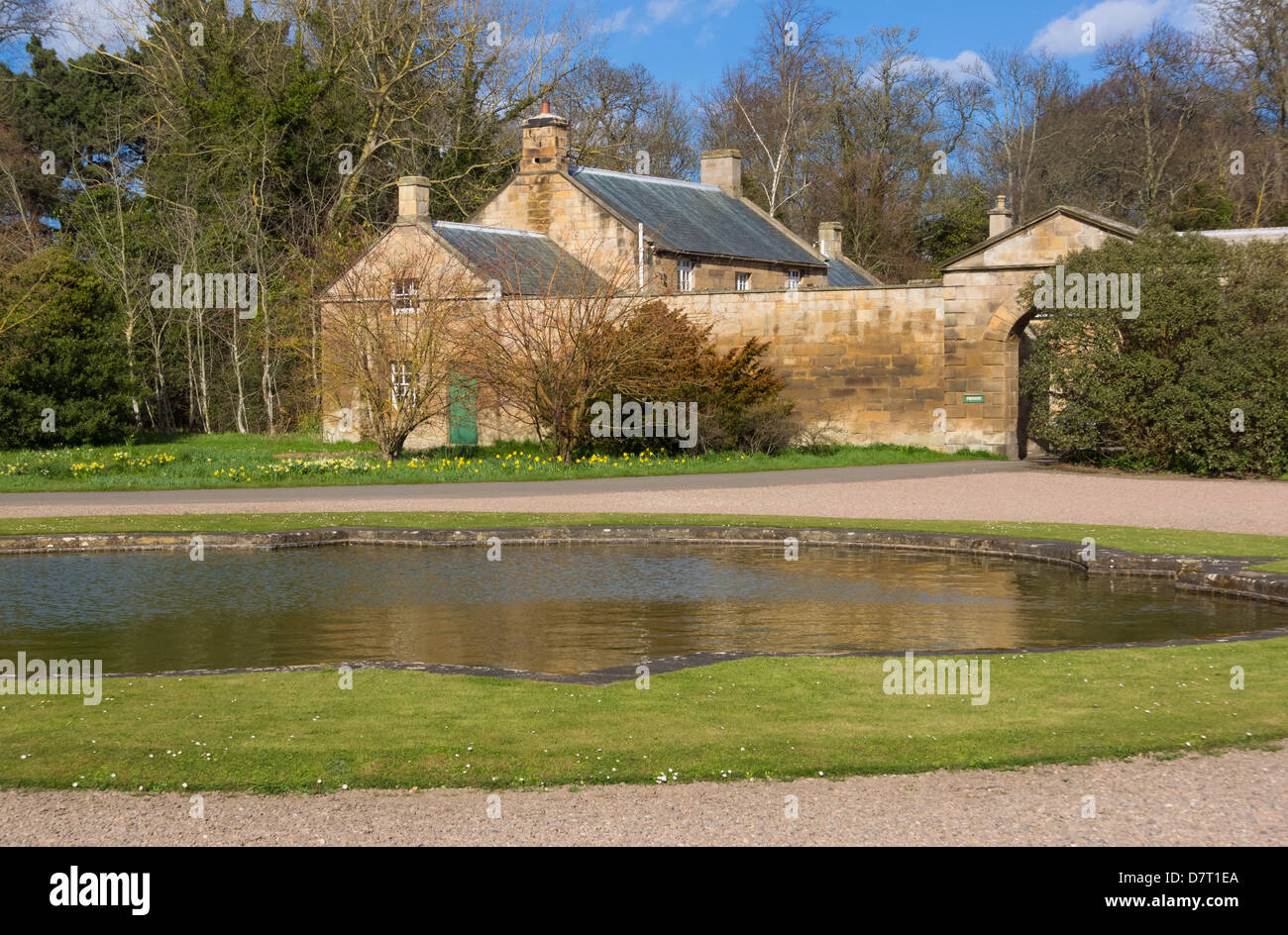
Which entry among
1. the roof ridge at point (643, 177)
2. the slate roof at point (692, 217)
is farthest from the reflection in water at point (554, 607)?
the roof ridge at point (643, 177)

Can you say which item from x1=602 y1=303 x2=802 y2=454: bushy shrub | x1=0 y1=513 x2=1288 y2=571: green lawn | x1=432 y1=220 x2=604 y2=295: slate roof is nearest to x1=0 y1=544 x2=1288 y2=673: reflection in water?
x1=0 y1=513 x2=1288 y2=571: green lawn

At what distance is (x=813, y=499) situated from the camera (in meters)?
21.0

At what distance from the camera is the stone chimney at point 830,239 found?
4959 cm

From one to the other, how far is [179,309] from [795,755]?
123ft

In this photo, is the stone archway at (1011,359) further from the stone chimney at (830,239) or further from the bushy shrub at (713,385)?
the stone chimney at (830,239)

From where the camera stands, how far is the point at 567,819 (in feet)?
19.6

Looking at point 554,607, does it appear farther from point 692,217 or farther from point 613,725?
point 692,217

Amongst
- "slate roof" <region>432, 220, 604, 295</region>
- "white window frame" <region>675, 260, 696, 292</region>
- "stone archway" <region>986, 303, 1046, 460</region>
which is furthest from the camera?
"white window frame" <region>675, 260, 696, 292</region>

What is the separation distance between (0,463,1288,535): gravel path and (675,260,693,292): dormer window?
533 inches

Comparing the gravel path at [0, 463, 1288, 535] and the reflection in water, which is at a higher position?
the gravel path at [0, 463, 1288, 535]

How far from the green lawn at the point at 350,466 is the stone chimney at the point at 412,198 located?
25.3 feet

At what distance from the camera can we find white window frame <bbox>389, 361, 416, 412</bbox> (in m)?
27.7

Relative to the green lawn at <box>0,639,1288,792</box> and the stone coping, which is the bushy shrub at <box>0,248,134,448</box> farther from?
the green lawn at <box>0,639,1288,792</box>

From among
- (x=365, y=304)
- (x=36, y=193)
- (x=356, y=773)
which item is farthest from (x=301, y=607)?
(x=36, y=193)
